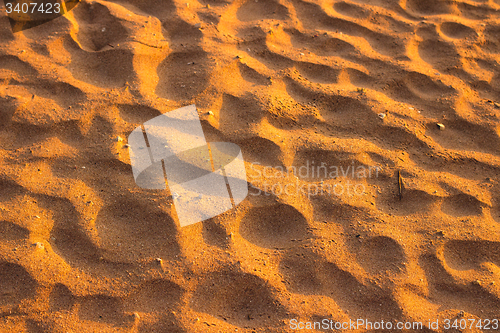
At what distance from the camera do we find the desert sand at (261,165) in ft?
4.53

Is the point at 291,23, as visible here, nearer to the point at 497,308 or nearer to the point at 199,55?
the point at 199,55

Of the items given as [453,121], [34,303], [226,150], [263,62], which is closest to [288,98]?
[263,62]

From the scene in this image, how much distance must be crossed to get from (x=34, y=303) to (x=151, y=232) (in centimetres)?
47

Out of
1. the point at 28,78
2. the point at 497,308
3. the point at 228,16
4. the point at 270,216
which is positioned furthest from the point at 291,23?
the point at 497,308

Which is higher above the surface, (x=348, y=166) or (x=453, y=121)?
(x=453, y=121)

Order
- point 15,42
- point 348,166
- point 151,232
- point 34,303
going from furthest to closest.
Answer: point 15,42, point 348,166, point 151,232, point 34,303

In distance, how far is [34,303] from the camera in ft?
4.37

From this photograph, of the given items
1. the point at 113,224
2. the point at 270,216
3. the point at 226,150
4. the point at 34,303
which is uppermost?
the point at 226,150

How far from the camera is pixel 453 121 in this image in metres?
1.90

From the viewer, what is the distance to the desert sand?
1380 millimetres

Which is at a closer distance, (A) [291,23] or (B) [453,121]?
(B) [453,121]

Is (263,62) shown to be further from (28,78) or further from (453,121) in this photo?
(28,78)

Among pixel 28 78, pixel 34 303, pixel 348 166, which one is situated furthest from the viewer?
pixel 28 78

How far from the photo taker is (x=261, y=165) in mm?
1693
